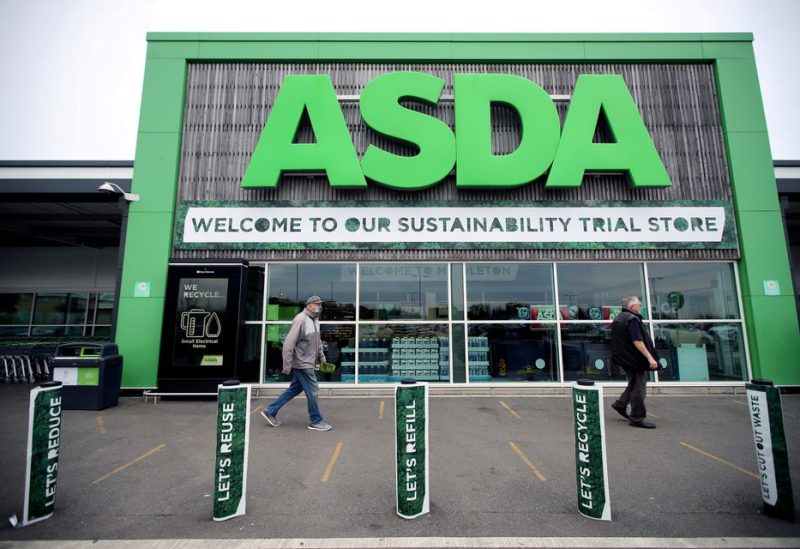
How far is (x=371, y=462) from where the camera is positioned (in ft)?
14.4

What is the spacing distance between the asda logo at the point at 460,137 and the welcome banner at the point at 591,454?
5.89m

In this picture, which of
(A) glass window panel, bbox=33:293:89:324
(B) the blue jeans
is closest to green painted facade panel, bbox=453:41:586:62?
(B) the blue jeans

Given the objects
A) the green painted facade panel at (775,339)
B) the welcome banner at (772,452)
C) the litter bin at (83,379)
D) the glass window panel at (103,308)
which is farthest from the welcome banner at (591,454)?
the glass window panel at (103,308)

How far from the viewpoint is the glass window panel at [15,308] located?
1452 centimetres

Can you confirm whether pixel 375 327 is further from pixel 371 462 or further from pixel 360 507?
pixel 360 507

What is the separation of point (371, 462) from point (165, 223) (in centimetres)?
728

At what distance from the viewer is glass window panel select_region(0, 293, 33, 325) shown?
14.5 metres

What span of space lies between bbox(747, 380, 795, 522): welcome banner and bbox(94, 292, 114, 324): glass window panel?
18.7m

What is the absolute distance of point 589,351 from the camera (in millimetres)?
8453

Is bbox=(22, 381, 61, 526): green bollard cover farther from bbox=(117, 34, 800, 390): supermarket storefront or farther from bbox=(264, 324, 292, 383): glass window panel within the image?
bbox=(264, 324, 292, 383): glass window panel

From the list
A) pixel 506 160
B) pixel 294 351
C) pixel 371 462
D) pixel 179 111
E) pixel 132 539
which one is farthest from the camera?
pixel 179 111

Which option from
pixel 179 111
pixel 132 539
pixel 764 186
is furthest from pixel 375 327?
pixel 764 186

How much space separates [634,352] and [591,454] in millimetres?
3345

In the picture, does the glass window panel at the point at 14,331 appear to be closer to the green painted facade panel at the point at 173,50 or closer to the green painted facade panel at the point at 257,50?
the green painted facade panel at the point at 173,50
